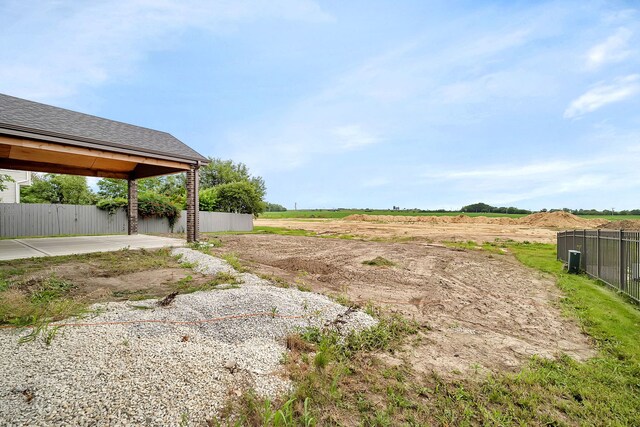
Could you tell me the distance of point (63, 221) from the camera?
1752 centimetres

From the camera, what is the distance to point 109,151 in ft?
31.4

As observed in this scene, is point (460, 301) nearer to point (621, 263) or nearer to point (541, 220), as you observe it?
point (621, 263)

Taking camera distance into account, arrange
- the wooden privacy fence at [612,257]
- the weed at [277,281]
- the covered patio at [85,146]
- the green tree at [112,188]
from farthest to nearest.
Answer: the green tree at [112,188] → the covered patio at [85,146] → the wooden privacy fence at [612,257] → the weed at [277,281]

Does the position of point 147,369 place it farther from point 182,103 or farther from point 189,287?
point 182,103

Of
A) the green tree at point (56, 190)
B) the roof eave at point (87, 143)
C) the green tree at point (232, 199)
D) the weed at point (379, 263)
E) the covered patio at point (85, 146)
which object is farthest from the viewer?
the green tree at point (56, 190)

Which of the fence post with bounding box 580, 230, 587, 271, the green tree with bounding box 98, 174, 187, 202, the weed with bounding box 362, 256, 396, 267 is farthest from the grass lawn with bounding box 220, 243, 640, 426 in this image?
the green tree with bounding box 98, 174, 187, 202

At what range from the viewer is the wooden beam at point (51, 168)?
1271 cm

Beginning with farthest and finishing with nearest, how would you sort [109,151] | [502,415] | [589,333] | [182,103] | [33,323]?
[182,103] < [109,151] < [589,333] < [33,323] < [502,415]

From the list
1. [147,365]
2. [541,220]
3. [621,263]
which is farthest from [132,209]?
[541,220]

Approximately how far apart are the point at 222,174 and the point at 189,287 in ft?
124

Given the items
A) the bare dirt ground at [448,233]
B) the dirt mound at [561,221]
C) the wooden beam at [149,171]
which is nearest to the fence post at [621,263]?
the bare dirt ground at [448,233]

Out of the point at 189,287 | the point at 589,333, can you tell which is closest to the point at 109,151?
the point at 189,287

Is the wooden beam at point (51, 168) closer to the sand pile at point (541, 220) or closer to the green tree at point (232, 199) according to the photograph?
the green tree at point (232, 199)

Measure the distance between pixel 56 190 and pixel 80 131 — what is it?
23.4m
